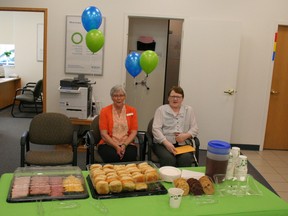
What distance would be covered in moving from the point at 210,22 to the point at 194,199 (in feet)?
10.9

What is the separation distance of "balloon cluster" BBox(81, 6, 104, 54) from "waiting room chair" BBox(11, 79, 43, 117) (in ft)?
10.7

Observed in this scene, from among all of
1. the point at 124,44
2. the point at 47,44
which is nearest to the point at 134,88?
the point at 124,44

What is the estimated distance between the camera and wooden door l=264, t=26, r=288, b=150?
4840 millimetres

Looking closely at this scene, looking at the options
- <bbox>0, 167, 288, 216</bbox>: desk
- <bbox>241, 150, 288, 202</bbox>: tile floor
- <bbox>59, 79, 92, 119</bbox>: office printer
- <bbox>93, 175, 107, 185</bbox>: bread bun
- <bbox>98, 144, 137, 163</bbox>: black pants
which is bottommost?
<bbox>241, 150, 288, 202</bbox>: tile floor

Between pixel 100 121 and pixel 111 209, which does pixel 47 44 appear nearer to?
pixel 100 121

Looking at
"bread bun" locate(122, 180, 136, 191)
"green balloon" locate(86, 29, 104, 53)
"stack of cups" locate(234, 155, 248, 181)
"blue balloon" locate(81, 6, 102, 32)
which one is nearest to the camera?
"bread bun" locate(122, 180, 136, 191)

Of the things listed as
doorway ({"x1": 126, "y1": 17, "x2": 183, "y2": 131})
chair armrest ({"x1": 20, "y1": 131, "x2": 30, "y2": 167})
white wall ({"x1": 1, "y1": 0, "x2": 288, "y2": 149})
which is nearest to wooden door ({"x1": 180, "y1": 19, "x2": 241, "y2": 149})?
white wall ({"x1": 1, "y1": 0, "x2": 288, "y2": 149})

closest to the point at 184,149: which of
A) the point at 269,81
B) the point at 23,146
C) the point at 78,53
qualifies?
the point at 23,146

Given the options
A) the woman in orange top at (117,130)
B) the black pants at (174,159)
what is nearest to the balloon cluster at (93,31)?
the woman in orange top at (117,130)

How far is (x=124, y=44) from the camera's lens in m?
4.59

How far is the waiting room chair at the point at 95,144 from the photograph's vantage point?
2.98 metres

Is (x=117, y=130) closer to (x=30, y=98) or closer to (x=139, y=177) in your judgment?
(x=139, y=177)

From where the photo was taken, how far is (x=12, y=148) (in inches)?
172

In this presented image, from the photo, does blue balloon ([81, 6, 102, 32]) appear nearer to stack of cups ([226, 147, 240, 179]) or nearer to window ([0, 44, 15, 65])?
stack of cups ([226, 147, 240, 179])
